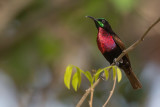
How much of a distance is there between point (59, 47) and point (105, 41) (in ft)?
6.40

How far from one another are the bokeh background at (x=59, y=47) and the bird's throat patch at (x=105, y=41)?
1175 millimetres

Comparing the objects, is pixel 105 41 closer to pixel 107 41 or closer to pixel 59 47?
pixel 107 41

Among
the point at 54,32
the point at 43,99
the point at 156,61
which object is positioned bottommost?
the point at 156,61

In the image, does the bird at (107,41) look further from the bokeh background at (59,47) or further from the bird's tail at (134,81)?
the bokeh background at (59,47)

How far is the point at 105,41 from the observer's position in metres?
4.14

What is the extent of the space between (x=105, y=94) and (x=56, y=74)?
0.89m

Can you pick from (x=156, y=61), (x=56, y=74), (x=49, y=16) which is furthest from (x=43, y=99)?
(x=156, y=61)

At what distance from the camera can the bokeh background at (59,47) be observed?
5.73m

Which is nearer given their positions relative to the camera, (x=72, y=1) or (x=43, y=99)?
(x=43, y=99)

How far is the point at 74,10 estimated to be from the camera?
20.0ft

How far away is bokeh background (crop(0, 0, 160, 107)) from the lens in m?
5.73

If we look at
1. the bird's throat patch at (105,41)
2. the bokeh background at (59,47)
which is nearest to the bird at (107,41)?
the bird's throat patch at (105,41)

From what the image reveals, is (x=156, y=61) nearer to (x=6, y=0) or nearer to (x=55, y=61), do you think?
(x=55, y=61)

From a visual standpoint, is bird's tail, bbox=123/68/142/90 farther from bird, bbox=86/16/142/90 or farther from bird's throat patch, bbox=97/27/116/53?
bird's throat patch, bbox=97/27/116/53
